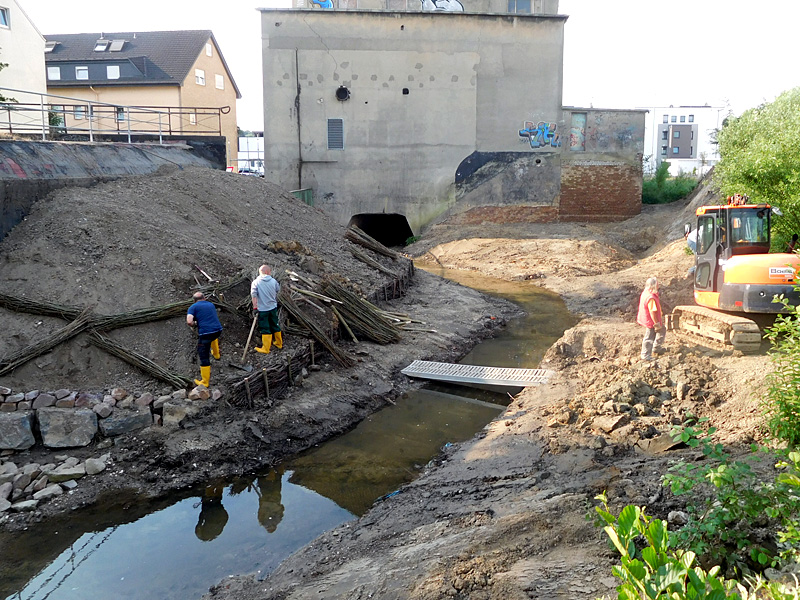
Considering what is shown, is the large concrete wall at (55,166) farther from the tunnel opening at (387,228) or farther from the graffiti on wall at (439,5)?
the graffiti on wall at (439,5)

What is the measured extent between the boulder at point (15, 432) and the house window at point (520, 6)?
28.3m

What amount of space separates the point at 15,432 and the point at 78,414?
0.80 m

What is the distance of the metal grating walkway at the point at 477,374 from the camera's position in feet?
39.7

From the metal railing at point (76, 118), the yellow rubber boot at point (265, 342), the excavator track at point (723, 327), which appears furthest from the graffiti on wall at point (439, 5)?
the yellow rubber boot at point (265, 342)

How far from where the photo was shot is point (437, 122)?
29625 mm

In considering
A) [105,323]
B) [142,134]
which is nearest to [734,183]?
[105,323]

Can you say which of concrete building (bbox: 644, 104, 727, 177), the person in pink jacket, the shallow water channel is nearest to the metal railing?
the shallow water channel

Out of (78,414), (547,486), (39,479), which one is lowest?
(39,479)

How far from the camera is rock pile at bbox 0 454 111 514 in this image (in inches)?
323

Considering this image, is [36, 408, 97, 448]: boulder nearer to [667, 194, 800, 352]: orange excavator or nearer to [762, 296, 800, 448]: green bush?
[762, 296, 800, 448]: green bush

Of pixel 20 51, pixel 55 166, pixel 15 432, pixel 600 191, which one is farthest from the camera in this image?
pixel 20 51

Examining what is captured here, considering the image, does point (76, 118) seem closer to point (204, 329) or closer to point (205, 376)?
point (204, 329)


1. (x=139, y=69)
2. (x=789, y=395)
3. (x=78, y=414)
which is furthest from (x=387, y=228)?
(x=789, y=395)

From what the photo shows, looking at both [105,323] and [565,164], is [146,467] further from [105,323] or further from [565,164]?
[565,164]
